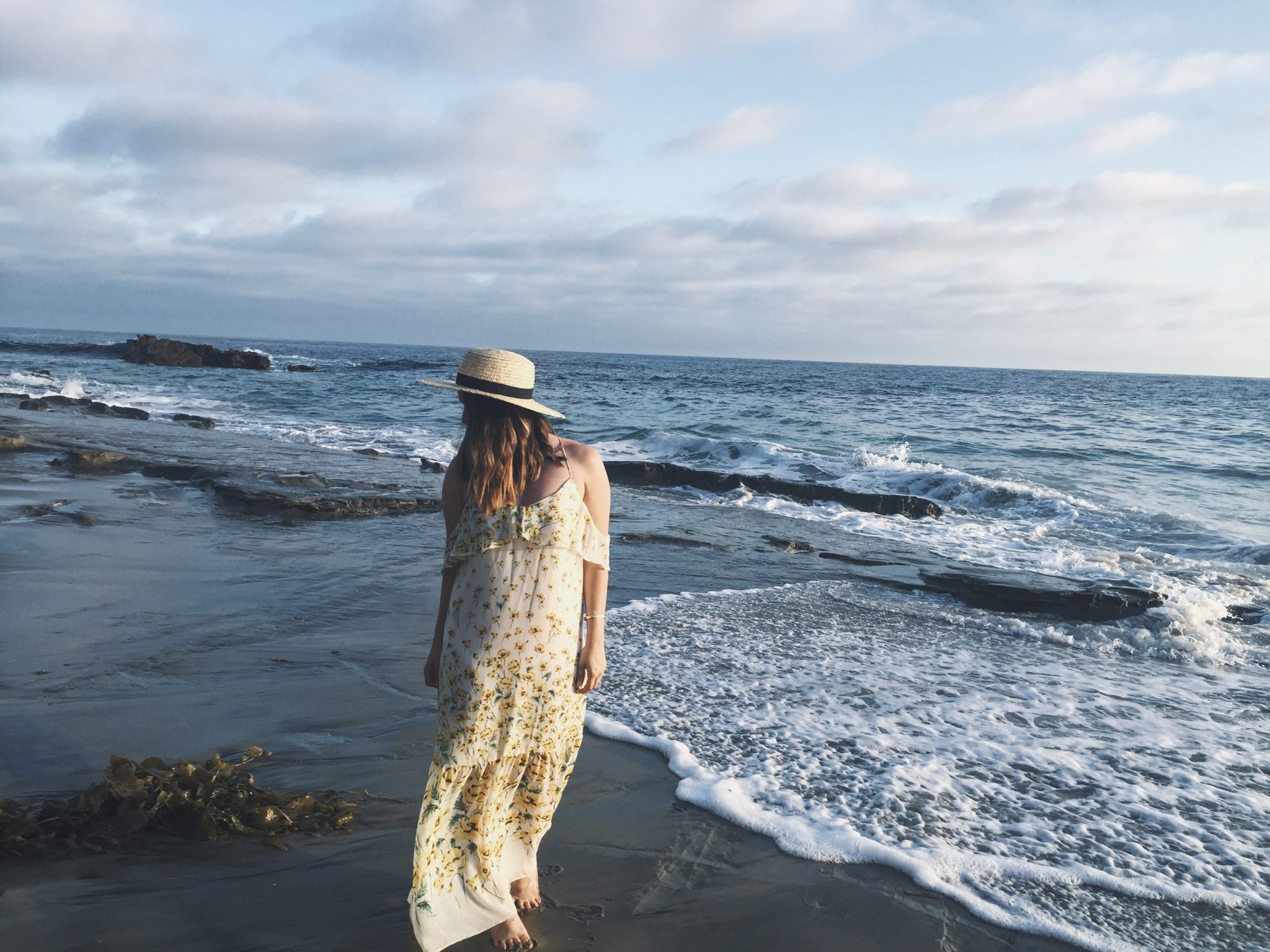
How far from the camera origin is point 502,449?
275cm

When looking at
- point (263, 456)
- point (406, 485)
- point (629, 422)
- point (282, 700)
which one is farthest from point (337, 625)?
point (629, 422)

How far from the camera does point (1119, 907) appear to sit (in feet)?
10.7

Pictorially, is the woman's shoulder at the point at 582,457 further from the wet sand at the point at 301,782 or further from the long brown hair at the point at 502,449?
the wet sand at the point at 301,782

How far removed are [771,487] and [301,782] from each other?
38.2ft

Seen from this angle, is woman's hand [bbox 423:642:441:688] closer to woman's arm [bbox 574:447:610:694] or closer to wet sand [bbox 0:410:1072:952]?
woman's arm [bbox 574:447:610:694]

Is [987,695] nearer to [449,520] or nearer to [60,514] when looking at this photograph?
[449,520]

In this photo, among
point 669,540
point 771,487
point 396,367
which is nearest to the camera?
point 669,540

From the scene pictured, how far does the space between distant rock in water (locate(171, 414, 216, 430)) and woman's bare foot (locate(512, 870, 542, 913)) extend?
20.1 meters

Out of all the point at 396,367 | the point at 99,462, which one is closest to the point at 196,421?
the point at 99,462

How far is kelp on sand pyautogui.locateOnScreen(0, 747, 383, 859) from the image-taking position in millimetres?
3137

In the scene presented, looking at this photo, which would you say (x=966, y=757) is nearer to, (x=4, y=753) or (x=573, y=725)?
(x=573, y=725)

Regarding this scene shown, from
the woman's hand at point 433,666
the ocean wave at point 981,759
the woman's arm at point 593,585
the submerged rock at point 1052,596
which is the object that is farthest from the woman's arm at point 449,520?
the submerged rock at point 1052,596

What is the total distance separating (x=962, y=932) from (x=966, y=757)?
5.03ft

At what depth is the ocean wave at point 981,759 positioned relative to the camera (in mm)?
3387
